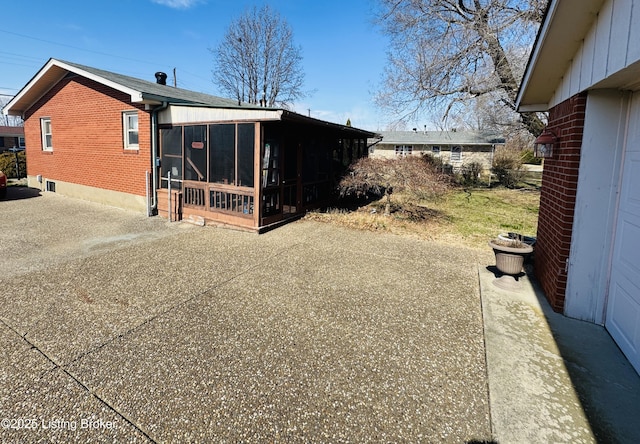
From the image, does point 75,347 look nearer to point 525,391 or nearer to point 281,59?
point 525,391

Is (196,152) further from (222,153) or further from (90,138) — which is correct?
(90,138)

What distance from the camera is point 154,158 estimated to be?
9.33 m

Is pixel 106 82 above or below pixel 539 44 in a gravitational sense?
above

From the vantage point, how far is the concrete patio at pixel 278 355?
7.77 ft

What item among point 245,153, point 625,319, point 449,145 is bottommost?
point 625,319

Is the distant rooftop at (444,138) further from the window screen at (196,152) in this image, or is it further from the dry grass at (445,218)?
the window screen at (196,152)

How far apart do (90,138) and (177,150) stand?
13.3 feet

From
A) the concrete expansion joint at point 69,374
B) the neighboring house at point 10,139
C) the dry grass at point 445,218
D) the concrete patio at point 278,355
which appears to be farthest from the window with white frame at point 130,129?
the neighboring house at point 10,139

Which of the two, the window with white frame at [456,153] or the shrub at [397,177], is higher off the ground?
the window with white frame at [456,153]

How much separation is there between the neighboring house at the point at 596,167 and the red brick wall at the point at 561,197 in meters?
0.01

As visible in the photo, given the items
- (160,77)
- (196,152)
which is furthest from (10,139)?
(196,152)

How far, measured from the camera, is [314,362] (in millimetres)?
3100

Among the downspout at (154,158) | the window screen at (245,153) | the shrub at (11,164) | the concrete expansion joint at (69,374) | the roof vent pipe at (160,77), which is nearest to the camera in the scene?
the concrete expansion joint at (69,374)

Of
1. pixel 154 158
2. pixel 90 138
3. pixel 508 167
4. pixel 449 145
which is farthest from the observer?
pixel 449 145
